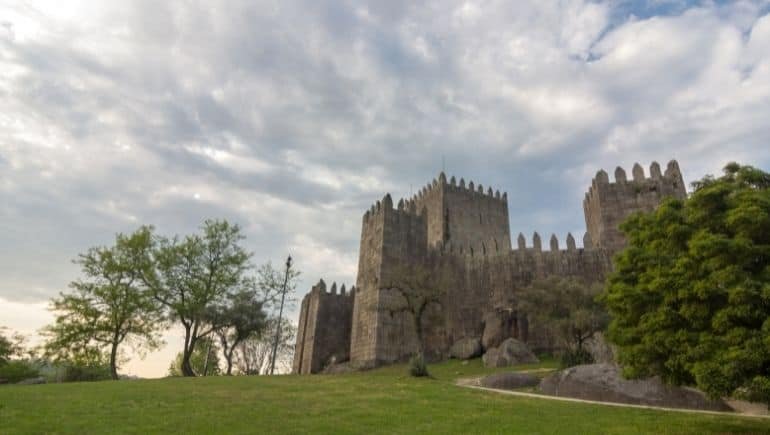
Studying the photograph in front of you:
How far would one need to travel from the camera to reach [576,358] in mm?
25266

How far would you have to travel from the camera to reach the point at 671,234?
1296 centimetres

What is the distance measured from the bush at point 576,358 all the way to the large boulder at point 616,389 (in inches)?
226

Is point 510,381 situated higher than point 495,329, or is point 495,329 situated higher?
point 495,329

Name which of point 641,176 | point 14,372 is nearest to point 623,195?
point 641,176

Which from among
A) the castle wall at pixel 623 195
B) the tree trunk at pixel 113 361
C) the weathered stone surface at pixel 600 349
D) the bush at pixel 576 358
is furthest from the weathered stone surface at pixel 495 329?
the tree trunk at pixel 113 361

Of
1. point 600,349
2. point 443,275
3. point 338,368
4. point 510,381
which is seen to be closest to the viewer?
point 510,381

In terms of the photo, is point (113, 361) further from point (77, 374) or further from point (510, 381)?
point (510, 381)

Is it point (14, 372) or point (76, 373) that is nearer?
point (76, 373)

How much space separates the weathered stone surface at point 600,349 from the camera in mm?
26234

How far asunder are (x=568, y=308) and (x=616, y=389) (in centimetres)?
1159

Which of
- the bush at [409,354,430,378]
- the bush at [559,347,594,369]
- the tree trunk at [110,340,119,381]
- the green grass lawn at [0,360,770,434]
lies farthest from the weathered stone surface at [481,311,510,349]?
the tree trunk at [110,340,119,381]

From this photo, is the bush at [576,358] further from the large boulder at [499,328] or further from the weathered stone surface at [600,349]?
the large boulder at [499,328]

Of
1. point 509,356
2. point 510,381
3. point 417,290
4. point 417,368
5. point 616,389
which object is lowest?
point 616,389

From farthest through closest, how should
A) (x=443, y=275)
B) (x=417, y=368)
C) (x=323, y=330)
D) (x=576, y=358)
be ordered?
1. (x=323, y=330)
2. (x=443, y=275)
3. (x=576, y=358)
4. (x=417, y=368)
